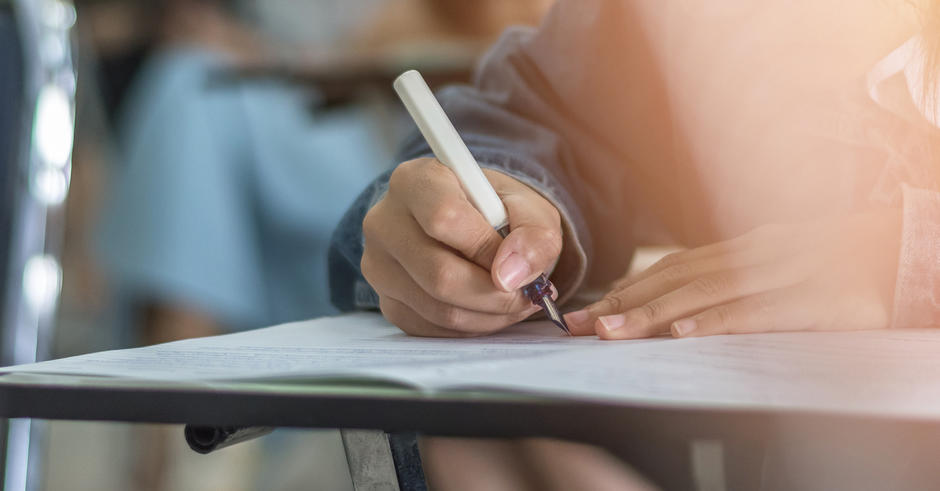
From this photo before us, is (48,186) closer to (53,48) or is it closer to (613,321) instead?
(53,48)

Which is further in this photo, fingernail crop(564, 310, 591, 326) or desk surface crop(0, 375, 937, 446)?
fingernail crop(564, 310, 591, 326)

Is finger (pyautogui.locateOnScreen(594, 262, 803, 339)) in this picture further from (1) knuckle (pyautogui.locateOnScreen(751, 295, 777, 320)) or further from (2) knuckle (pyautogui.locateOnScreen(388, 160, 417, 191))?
(2) knuckle (pyautogui.locateOnScreen(388, 160, 417, 191))

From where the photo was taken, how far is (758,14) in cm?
54

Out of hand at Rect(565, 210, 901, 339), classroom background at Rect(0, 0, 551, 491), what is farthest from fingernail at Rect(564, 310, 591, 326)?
classroom background at Rect(0, 0, 551, 491)

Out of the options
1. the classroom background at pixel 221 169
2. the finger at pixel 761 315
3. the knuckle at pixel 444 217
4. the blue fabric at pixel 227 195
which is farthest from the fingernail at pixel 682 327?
the blue fabric at pixel 227 195

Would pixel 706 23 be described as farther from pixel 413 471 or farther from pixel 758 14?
pixel 413 471

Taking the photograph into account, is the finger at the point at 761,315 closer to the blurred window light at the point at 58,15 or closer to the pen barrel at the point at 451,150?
the pen barrel at the point at 451,150

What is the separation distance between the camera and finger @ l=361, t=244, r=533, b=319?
1.09 feet

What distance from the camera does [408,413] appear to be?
0.64ft

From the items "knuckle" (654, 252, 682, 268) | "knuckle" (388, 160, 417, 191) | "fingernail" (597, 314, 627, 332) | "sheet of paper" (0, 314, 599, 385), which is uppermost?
"knuckle" (388, 160, 417, 191)

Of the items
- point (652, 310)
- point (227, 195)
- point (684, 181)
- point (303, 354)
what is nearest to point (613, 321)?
point (652, 310)

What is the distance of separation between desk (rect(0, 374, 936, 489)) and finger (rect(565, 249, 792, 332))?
164 mm

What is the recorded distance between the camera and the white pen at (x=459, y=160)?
0.34 metres

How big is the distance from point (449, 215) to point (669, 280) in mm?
121
